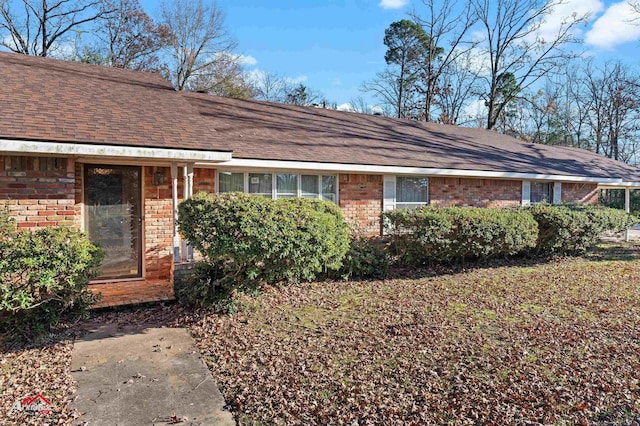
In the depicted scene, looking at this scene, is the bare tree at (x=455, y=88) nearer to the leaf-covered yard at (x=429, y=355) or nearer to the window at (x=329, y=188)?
the window at (x=329, y=188)

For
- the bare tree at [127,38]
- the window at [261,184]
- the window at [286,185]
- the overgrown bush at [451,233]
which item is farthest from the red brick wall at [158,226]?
the bare tree at [127,38]

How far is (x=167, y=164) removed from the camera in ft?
23.5

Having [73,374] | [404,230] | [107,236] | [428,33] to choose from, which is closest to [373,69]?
[428,33]

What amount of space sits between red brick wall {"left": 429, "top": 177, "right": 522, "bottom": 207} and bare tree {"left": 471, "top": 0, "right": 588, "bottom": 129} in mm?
15565

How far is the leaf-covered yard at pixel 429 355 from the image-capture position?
3.41m

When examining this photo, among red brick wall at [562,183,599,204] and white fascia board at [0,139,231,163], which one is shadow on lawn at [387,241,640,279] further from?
white fascia board at [0,139,231,163]

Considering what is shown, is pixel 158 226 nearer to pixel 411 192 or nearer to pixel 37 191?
pixel 37 191

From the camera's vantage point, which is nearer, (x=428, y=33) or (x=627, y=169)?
(x=627, y=169)

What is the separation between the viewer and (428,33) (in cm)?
2819

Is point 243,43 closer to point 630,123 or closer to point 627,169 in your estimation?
point 627,169

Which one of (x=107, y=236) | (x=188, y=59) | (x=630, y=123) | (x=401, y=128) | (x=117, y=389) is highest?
(x=188, y=59)

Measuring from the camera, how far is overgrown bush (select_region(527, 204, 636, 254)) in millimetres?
10469

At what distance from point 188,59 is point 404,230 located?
2108cm

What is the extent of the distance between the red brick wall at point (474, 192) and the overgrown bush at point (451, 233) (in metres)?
1.87
